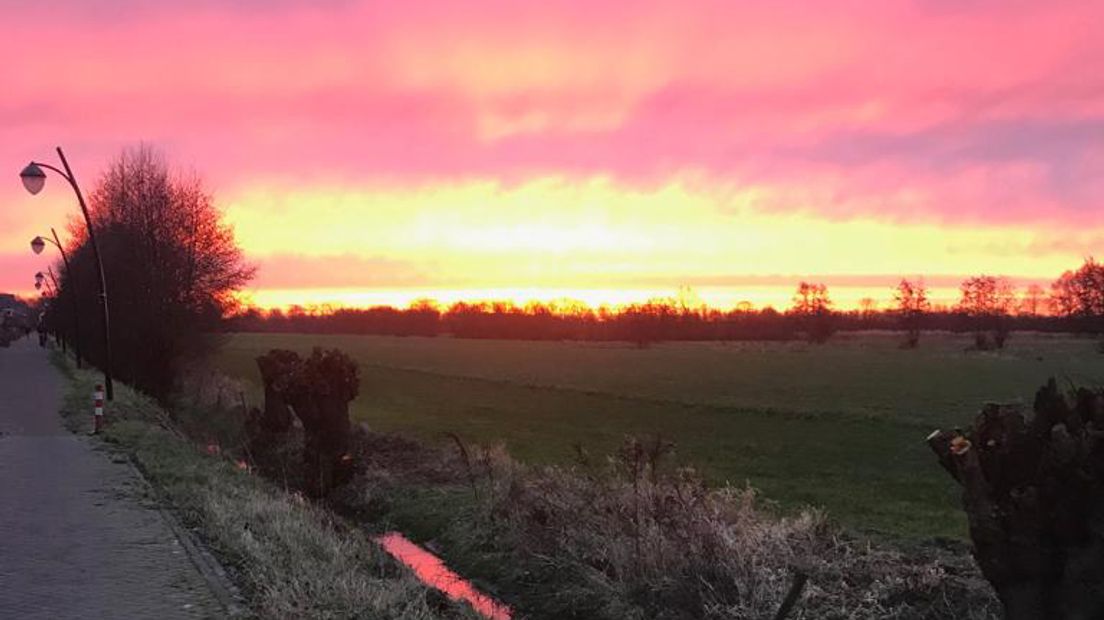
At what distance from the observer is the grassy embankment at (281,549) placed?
7.21 m

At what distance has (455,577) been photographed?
13781 mm

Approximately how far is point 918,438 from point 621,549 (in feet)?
69.0

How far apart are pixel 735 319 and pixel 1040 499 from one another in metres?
129

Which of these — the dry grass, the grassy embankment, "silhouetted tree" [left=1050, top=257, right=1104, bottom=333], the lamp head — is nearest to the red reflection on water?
the dry grass

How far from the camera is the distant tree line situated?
112688 millimetres

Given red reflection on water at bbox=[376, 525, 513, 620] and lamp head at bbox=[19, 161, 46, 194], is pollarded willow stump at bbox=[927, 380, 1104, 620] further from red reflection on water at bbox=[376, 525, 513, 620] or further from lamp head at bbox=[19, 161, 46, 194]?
lamp head at bbox=[19, 161, 46, 194]

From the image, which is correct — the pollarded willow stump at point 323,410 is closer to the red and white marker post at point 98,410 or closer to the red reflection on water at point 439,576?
the red reflection on water at point 439,576

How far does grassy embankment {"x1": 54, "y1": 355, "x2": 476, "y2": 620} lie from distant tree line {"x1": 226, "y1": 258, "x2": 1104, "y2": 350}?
308ft

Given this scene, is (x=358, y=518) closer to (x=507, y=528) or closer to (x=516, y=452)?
(x=507, y=528)

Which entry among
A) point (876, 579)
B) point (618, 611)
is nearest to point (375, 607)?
point (618, 611)

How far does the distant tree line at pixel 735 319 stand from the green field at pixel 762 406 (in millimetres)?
29234

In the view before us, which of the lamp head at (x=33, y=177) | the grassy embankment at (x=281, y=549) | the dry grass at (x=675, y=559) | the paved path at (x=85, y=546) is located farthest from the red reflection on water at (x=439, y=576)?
the lamp head at (x=33, y=177)

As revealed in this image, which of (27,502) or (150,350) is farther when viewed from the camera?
(150,350)

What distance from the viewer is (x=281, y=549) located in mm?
9008
